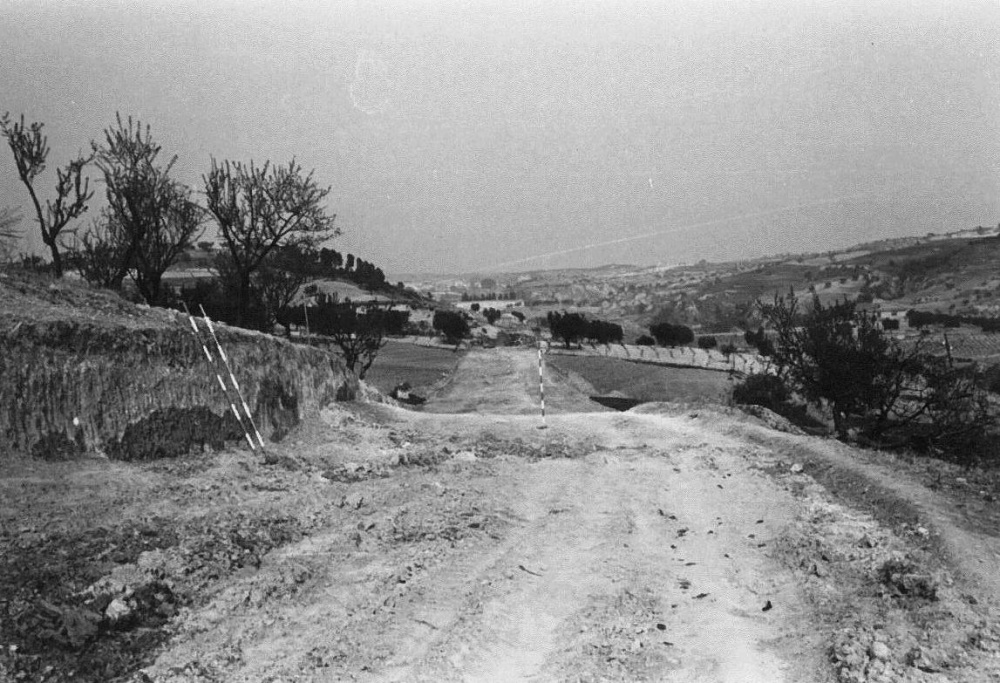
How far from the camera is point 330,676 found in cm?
408

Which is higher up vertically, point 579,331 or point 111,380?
point 111,380

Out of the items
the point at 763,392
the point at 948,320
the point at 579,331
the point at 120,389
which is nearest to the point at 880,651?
the point at 120,389

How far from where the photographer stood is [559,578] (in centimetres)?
573

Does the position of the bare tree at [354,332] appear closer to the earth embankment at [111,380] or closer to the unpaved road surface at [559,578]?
the earth embankment at [111,380]

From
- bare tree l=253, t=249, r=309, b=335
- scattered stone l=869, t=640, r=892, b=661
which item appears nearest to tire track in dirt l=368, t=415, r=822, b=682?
scattered stone l=869, t=640, r=892, b=661

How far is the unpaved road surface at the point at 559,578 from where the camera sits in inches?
170

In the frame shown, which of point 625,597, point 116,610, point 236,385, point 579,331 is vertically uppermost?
point 236,385

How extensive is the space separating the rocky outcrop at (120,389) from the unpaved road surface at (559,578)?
0.55 metres

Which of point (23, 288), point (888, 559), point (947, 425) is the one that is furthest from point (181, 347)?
point (947, 425)

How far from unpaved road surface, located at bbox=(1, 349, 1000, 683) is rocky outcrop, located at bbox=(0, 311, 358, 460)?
0.55m

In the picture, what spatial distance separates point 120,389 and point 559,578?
18.1 feet

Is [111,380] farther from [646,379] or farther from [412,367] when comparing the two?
[646,379]

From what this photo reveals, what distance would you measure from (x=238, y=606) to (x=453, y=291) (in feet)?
550

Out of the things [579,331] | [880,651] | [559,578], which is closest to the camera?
[880,651]
